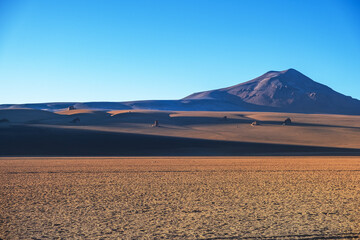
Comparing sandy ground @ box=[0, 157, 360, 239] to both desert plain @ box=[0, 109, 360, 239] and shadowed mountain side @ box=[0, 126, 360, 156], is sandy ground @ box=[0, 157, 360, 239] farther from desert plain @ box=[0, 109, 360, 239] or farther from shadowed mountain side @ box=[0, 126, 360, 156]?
shadowed mountain side @ box=[0, 126, 360, 156]

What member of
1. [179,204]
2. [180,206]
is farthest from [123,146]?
[180,206]

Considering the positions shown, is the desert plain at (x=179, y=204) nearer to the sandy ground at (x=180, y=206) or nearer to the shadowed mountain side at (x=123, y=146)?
the sandy ground at (x=180, y=206)

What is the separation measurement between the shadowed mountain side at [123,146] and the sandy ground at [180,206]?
660 inches

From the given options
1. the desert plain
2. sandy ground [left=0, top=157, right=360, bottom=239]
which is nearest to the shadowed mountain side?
the desert plain

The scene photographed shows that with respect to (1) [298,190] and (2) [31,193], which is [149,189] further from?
(1) [298,190]

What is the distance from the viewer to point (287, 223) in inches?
335

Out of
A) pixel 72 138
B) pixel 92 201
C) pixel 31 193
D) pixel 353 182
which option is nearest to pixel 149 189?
pixel 92 201

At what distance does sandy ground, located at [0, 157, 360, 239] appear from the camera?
791 centimetres

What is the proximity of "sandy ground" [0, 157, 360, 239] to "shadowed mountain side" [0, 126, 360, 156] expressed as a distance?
16.8 meters

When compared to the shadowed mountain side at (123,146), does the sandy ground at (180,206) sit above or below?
above

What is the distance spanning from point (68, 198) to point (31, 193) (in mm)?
1565

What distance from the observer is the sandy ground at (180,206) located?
7914mm

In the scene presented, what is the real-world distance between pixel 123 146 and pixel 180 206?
85.3ft

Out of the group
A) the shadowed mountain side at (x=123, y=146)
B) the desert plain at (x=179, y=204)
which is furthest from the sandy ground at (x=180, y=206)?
the shadowed mountain side at (x=123, y=146)
